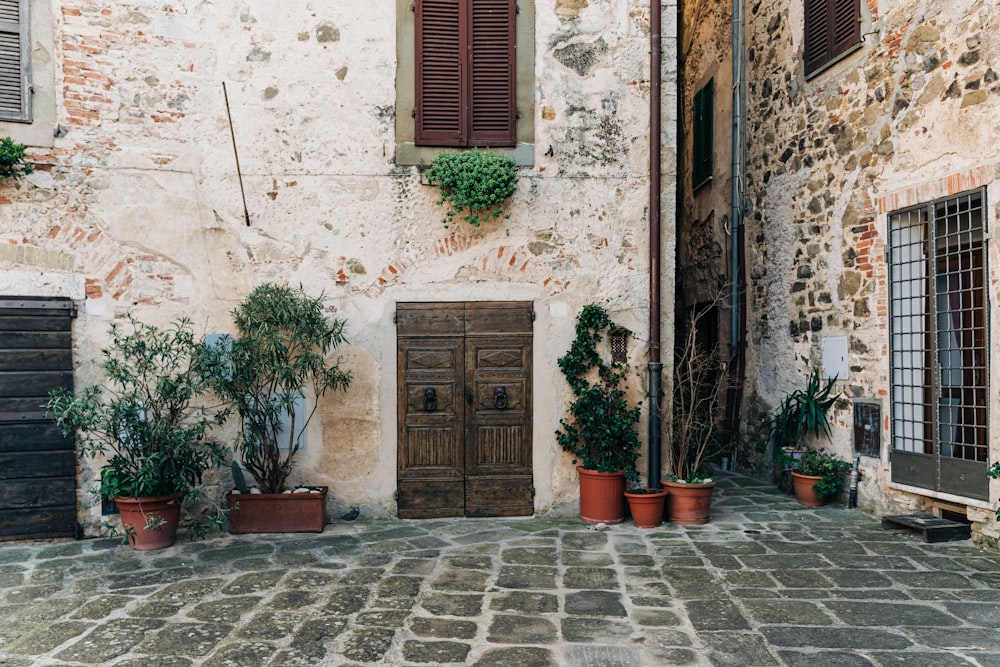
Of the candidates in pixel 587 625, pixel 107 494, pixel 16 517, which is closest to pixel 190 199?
pixel 107 494

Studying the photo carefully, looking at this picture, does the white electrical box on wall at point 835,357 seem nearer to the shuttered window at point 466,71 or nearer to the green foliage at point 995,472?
the green foliage at point 995,472

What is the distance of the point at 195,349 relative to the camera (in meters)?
5.69

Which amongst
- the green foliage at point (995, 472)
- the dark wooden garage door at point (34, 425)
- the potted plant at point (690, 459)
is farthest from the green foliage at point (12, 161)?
the green foliage at point (995, 472)

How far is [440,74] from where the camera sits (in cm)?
622

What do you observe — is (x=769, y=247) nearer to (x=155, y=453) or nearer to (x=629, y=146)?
(x=629, y=146)

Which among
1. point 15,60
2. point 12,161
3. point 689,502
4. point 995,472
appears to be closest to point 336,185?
point 12,161

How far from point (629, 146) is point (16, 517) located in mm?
5681

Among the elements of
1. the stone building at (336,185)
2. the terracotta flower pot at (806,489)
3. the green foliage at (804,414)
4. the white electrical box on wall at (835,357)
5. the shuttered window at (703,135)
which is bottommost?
the terracotta flower pot at (806,489)

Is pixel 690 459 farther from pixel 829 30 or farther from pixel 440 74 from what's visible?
pixel 829 30

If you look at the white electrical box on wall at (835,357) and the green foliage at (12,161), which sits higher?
the green foliage at (12,161)

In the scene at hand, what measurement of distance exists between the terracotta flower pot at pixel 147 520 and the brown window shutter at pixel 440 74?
346 cm

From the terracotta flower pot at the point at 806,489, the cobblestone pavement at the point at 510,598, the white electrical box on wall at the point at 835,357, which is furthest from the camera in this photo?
the white electrical box on wall at the point at 835,357

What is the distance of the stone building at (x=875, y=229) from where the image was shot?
5578mm

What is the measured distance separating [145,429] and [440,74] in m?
3.67
